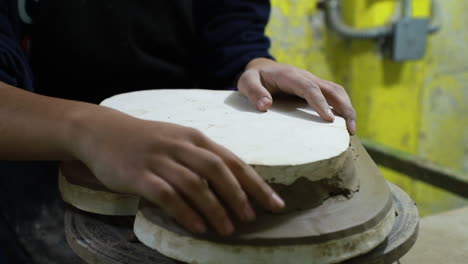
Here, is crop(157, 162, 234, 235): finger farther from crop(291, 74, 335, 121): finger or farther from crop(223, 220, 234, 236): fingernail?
crop(291, 74, 335, 121): finger

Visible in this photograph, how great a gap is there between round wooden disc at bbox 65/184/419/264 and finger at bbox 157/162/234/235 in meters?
0.11

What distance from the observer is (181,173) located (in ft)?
1.91

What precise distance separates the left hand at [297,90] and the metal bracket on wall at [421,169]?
725 millimetres

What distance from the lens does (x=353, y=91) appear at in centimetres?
230

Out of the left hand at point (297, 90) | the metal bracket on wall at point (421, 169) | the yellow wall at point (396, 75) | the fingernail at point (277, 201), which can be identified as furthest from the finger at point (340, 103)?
the yellow wall at point (396, 75)

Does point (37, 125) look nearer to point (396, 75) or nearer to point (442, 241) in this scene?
point (442, 241)

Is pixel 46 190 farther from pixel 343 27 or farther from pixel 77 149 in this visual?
pixel 343 27

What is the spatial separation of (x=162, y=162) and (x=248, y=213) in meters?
0.11

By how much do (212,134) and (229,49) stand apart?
1.64 ft

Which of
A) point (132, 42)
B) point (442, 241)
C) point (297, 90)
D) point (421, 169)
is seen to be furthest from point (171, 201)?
point (421, 169)

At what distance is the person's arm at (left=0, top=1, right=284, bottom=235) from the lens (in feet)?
1.92

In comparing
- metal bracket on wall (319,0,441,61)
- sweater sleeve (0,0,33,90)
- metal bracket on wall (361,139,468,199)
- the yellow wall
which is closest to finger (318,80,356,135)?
sweater sleeve (0,0,33,90)

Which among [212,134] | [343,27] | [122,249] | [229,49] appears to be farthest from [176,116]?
[343,27]

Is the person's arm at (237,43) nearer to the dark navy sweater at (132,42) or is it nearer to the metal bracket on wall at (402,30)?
the dark navy sweater at (132,42)
